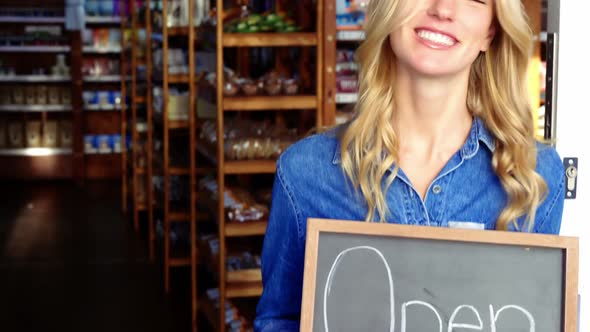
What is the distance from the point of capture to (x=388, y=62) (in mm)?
1626

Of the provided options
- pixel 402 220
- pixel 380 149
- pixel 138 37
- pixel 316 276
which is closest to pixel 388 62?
pixel 380 149

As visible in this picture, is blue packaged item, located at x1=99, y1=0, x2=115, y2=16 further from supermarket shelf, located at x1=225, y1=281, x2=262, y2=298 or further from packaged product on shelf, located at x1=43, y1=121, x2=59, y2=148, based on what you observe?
supermarket shelf, located at x1=225, y1=281, x2=262, y2=298

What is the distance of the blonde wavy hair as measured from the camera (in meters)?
1.53

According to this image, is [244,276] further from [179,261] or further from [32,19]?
[32,19]

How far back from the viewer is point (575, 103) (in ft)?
6.72

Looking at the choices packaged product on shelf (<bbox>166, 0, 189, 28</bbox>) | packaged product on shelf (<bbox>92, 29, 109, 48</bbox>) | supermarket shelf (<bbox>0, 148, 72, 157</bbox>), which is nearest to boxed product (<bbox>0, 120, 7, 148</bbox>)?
supermarket shelf (<bbox>0, 148, 72, 157</bbox>)

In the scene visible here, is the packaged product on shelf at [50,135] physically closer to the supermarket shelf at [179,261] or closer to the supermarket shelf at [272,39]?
the supermarket shelf at [179,261]

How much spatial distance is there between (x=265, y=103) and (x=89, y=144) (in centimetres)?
741

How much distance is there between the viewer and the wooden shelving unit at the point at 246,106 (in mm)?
3652

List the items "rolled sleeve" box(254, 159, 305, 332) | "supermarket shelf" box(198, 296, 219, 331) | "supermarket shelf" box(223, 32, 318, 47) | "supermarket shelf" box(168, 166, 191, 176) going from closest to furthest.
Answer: "rolled sleeve" box(254, 159, 305, 332) → "supermarket shelf" box(223, 32, 318, 47) → "supermarket shelf" box(198, 296, 219, 331) → "supermarket shelf" box(168, 166, 191, 176)

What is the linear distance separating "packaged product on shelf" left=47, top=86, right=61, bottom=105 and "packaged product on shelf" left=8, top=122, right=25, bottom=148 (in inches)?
18.5

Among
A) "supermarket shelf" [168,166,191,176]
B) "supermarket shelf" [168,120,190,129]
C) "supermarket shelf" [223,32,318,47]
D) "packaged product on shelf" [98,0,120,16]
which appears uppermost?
"packaged product on shelf" [98,0,120,16]

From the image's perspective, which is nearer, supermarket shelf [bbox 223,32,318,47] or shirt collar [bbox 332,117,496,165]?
shirt collar [bbox 332,117,496,165]

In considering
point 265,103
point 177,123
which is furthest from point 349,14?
point 177,123
